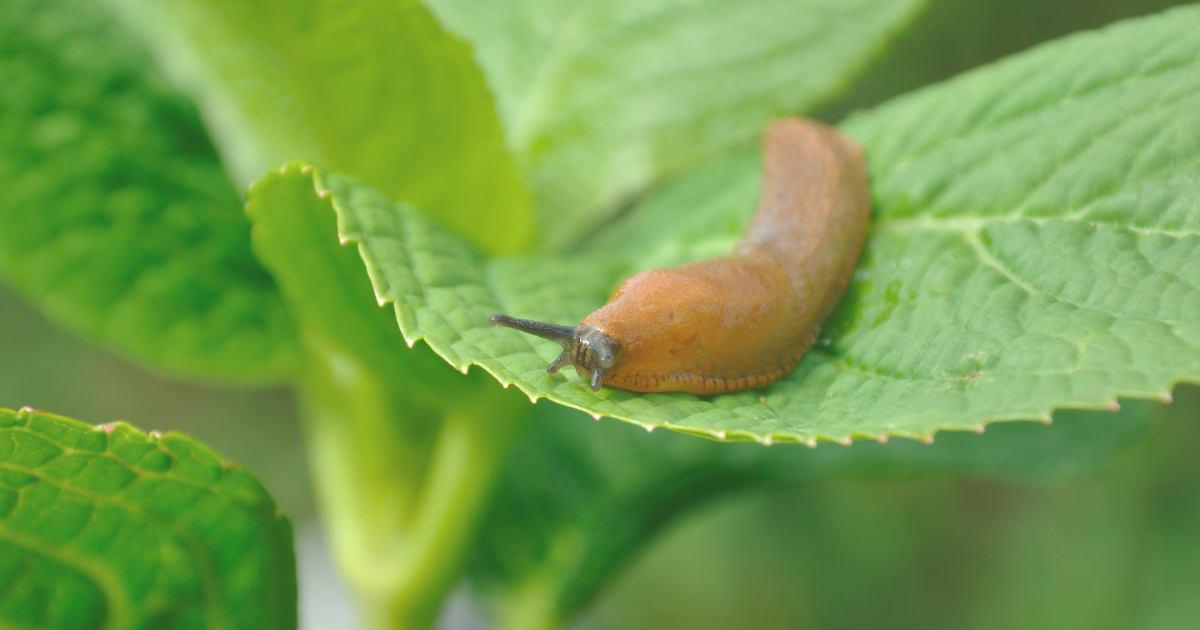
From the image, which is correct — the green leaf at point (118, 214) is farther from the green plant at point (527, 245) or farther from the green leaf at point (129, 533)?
Result: the green leaf at point (129, 533)

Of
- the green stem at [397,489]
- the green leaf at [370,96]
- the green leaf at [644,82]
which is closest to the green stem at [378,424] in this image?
the green stem at [397,489]

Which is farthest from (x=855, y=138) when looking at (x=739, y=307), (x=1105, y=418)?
(x=1105, y=418)

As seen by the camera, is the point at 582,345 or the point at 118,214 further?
the point at 118,214

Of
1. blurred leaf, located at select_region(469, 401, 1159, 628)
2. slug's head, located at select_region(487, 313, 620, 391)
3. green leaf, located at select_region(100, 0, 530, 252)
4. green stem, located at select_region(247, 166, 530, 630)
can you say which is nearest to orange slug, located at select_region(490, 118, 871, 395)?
slug's head, located at select_region(487, 313, 620, 391)

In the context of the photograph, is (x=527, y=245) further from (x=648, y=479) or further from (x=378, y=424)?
(x=648, y=479)

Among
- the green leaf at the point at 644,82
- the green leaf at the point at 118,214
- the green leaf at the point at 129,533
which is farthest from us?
the green leaf at the point at 644,82

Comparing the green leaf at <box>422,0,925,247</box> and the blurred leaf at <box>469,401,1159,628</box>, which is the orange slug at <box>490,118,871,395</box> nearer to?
the green leaf at <box>422,0,925,247</box>

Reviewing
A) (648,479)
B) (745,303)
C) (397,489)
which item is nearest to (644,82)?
(745,303)
